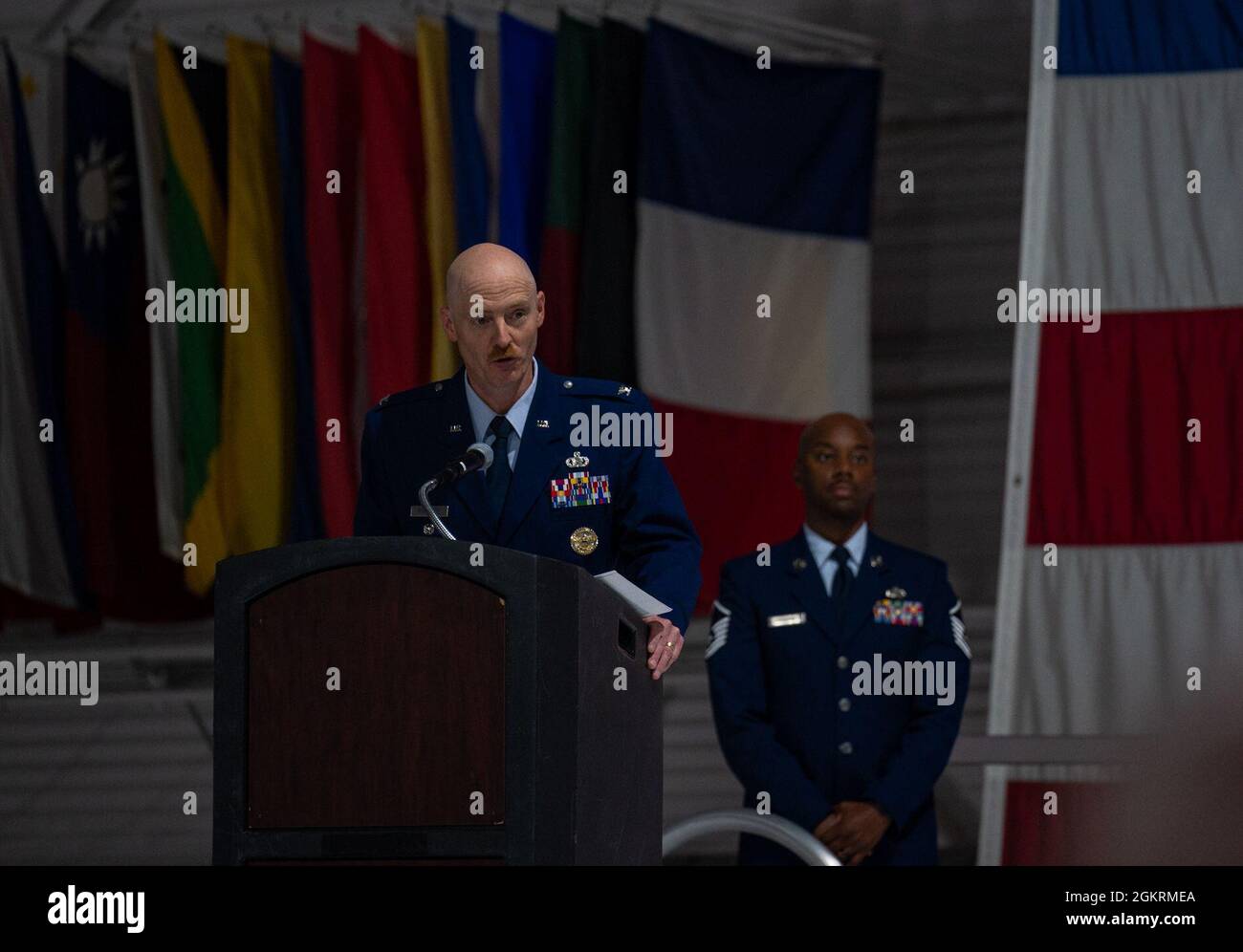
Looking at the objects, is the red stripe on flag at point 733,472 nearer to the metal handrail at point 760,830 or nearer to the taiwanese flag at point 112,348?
the taiwanese flag at point 112,348

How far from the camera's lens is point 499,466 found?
2494 mm

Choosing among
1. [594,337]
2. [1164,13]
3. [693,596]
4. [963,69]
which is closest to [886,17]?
[963,69]

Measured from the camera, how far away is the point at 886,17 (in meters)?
5.76

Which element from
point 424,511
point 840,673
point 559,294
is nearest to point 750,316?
point 559,294

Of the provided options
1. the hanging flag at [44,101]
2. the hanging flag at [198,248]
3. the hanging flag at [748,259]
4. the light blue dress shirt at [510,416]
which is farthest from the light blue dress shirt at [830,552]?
the hanging flag at [44,101]

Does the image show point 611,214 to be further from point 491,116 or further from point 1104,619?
point 1104,619

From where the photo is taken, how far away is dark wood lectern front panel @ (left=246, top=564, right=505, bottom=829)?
1.84 metres

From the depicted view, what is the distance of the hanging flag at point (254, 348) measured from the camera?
539 cm

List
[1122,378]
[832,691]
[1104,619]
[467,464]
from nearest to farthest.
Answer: [467,464] < [832,691] < [1104,619] < [1122,378]

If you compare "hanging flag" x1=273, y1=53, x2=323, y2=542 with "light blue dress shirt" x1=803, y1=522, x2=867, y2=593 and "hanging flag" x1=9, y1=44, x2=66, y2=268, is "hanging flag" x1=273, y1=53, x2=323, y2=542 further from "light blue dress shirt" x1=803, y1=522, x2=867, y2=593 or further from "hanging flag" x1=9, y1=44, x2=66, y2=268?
"light blue dress shirt" x1=803, y1=522, x2=867, y2=593

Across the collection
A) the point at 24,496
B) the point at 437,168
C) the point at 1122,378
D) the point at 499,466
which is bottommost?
the point at 499,466

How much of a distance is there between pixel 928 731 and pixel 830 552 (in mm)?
473

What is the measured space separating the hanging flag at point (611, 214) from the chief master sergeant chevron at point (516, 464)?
8.45ft

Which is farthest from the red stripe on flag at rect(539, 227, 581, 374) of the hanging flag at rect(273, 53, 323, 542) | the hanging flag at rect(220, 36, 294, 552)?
the hanging flag at rect(220, 36, 294, 552)
